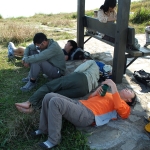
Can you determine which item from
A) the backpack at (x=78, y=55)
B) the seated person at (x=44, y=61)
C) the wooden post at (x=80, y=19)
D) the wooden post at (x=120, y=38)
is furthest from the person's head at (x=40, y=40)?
the wooden post at (x=80, y=19)

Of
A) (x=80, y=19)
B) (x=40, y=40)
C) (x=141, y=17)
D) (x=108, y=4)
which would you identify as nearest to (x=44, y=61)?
(x=40, y=40)

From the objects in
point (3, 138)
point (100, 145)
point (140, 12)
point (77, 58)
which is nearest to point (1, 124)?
point (3, 138)

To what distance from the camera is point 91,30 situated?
6.30m

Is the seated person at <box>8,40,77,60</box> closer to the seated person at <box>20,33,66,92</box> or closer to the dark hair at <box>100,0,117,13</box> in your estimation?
the dark hair at <box>100,0,117,13</box>

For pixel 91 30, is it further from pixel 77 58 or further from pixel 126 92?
pixel 126 92

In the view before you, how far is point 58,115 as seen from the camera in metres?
2.74

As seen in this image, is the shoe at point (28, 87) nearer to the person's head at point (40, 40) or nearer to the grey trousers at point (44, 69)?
the grey trousers at point (44, 69)

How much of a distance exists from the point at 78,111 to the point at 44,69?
1669 millimetres

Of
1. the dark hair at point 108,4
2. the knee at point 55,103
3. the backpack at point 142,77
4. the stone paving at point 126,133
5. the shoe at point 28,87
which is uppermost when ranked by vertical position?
the dark hair at point 108,4

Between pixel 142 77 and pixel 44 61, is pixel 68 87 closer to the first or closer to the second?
pixel 44 61

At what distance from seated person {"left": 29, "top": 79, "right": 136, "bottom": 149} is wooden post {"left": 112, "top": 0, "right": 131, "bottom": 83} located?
1.15 metres

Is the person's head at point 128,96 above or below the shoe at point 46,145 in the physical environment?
above

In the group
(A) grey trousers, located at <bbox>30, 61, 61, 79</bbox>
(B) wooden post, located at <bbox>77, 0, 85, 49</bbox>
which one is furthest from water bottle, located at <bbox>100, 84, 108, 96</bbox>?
(B) wooden post, located at <bbox>77, 0, 85, 49</bbox>

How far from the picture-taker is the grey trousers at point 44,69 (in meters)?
4.21
